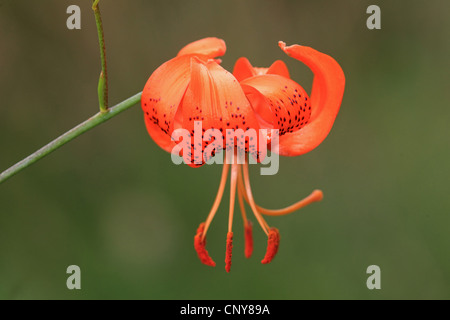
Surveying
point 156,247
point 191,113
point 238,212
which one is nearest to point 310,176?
point 238,212

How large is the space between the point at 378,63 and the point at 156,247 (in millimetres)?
1292

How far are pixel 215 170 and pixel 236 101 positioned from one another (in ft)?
4.87

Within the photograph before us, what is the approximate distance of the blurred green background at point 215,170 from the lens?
232cm

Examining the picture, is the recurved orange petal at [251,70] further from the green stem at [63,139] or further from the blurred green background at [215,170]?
the blurred green background at [215,170]

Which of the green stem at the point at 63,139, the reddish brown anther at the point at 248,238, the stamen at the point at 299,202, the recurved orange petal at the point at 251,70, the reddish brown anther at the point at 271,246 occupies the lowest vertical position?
the reddish brown anther at the point at 271,246

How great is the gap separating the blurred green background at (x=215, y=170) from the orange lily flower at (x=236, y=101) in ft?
4.26

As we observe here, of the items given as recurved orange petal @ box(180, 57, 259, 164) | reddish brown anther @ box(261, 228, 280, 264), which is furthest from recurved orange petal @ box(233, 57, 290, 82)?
reddish brown anther @ box(261, 228, 280, 264)

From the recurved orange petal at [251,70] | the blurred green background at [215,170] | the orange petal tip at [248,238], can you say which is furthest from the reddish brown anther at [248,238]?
the blurred green background at [215,170]

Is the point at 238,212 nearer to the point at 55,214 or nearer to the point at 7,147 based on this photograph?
the point at 55,214

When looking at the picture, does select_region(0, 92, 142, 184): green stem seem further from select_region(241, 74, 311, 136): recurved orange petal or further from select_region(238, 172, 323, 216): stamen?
select_region(238, 172, 323, 216): stamen

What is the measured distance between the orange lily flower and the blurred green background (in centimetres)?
130

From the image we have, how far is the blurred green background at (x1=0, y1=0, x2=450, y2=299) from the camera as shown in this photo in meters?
2.32

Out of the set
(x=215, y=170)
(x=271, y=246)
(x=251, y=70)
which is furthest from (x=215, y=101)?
(x=215, y=170)

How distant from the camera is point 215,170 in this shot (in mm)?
2340
